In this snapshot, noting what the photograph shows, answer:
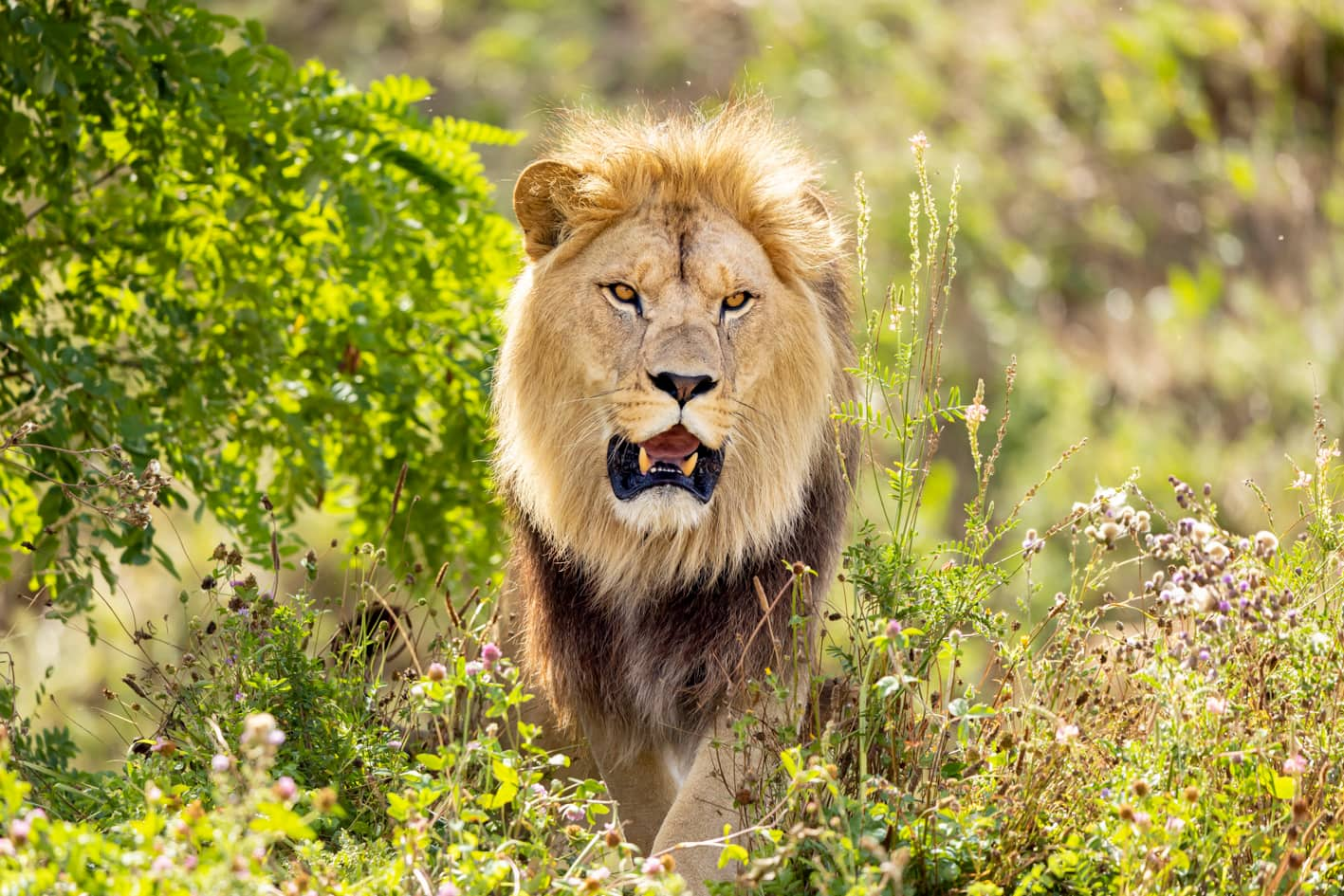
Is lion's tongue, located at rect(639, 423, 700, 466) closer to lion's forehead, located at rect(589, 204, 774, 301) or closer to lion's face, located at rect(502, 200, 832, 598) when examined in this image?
lion's face, located at rect(502, 200, 832, 598)

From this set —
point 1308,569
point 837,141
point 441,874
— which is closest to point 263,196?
point 441,874

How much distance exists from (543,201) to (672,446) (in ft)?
2.36

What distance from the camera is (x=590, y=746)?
390 cm

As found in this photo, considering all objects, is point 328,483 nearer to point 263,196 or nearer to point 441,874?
point 263,196

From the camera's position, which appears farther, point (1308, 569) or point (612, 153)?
point (612, 153)

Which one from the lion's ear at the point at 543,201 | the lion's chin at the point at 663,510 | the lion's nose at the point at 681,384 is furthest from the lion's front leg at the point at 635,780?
the lion's ear at the point at 543,201

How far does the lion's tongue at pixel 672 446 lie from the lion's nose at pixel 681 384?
10 cm

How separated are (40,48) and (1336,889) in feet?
11.5

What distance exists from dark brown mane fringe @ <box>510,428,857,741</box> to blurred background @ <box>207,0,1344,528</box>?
20.0 ft

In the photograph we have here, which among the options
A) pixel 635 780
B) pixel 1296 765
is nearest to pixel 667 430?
pixel 635 780

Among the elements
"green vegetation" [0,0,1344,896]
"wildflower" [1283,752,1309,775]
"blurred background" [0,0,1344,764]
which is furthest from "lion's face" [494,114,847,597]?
"blurred background" [0,0,1344,764]

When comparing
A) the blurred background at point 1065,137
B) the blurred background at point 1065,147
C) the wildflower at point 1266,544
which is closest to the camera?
the wildflower at point 1266,544

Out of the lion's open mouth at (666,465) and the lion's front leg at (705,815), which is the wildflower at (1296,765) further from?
the lion's open mouth at (666,465)

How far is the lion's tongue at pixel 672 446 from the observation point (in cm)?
348
